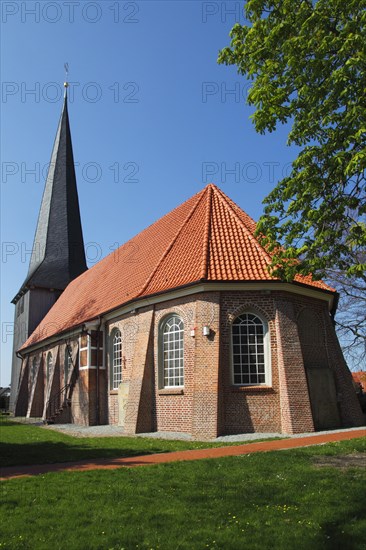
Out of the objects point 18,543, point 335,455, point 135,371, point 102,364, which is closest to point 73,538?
point 18,543

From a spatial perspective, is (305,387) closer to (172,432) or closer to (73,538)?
(172,432)

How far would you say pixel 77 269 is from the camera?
38.2 metres

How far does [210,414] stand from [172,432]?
6.12 ft

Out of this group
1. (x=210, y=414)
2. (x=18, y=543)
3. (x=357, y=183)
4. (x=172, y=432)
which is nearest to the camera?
(x=18, y=543)

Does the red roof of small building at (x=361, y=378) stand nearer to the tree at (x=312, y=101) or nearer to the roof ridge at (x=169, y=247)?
the roof ridge at (x=169, y=247)

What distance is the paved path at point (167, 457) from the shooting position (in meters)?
9.30

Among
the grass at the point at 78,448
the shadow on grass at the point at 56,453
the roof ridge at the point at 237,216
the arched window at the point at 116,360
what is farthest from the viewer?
the arched window at the point at 116,360

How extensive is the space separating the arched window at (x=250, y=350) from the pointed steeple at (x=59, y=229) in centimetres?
2428

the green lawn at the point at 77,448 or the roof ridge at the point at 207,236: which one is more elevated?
the roof ridge at the point at 207,236

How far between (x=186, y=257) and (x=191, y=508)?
38.7 ft

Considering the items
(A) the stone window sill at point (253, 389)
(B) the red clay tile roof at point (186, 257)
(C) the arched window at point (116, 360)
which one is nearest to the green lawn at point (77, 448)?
(A) the stone window sill at point (253, 389)

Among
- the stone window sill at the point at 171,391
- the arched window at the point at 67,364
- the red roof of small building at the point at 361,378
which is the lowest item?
the stone window sill at the point at 171,391

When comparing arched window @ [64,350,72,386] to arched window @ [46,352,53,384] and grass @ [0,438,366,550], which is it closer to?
arched window @ [46,352,53,384]

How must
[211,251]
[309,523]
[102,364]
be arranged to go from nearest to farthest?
[309,523], [211,251], [102,364]
